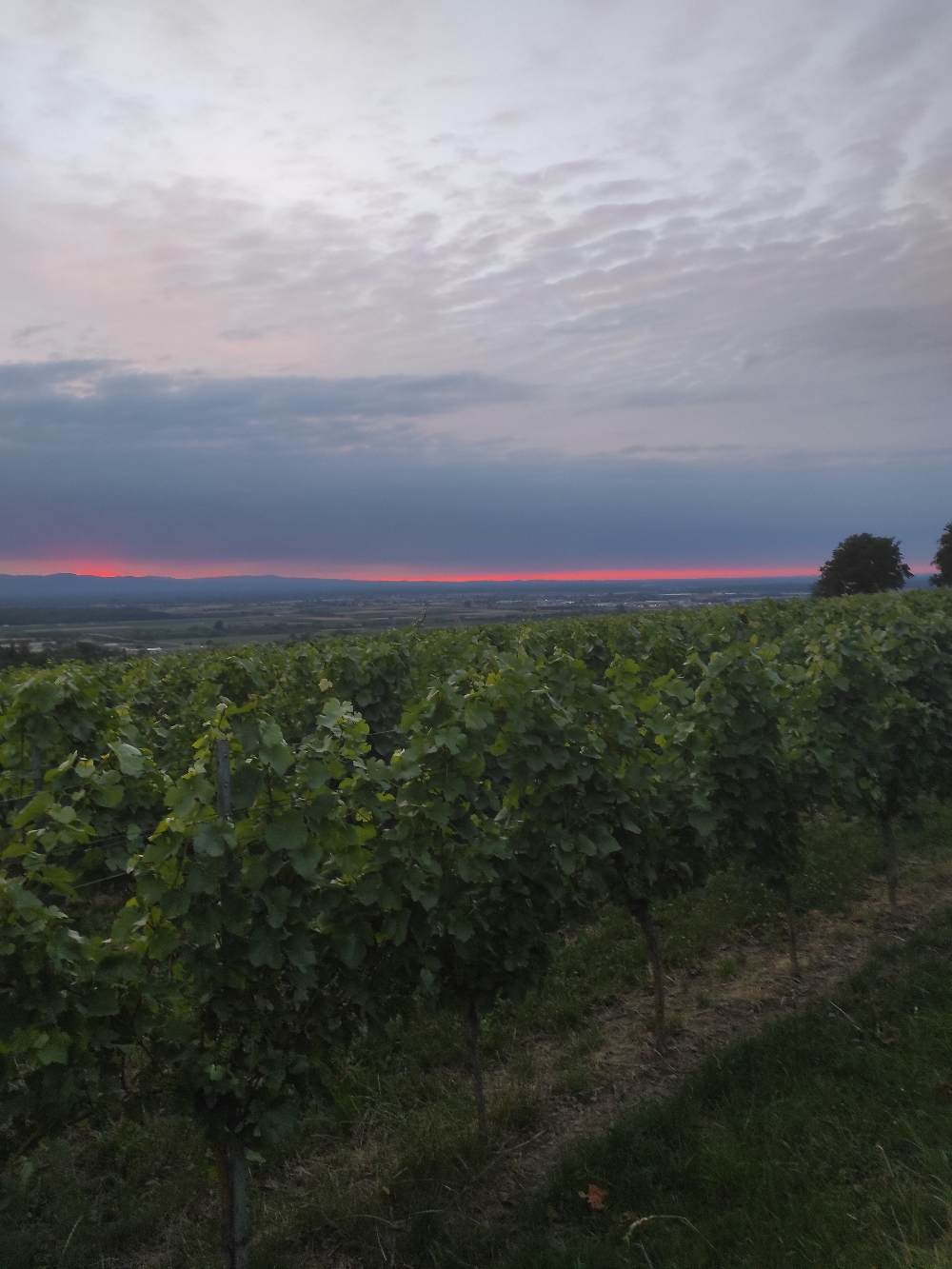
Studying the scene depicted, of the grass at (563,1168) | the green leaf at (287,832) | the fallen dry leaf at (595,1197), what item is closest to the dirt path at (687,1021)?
the grass at (563,1168)

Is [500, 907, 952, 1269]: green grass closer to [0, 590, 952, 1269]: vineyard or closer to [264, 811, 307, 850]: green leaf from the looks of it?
[0, 590, 952, 1269]: vineyard

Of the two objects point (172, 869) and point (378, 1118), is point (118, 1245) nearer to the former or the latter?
point (378, 1118)

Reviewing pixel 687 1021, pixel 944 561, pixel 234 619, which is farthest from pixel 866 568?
pixel 687 1021

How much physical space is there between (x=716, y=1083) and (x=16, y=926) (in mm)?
4661

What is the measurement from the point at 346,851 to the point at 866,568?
71.4m

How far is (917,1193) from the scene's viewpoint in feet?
12.8

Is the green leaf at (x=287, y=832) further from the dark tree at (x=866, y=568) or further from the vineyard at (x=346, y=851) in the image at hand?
the dark tree at (x=866, y=568)

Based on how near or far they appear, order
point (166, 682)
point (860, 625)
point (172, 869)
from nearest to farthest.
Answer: point (172, 869) → point (860, 625) → point (166, 682)

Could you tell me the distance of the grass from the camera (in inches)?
157

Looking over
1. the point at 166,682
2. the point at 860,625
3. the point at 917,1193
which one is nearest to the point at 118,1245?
the point at 917,1193

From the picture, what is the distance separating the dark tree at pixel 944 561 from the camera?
68.0m

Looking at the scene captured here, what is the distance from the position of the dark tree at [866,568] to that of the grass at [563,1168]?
2582 inches

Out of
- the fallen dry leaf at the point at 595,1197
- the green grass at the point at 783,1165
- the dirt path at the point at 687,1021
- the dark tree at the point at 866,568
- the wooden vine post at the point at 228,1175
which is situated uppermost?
the dark tree at the point at 866,568

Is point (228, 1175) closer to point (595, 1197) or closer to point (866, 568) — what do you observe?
point (595, 1197)
